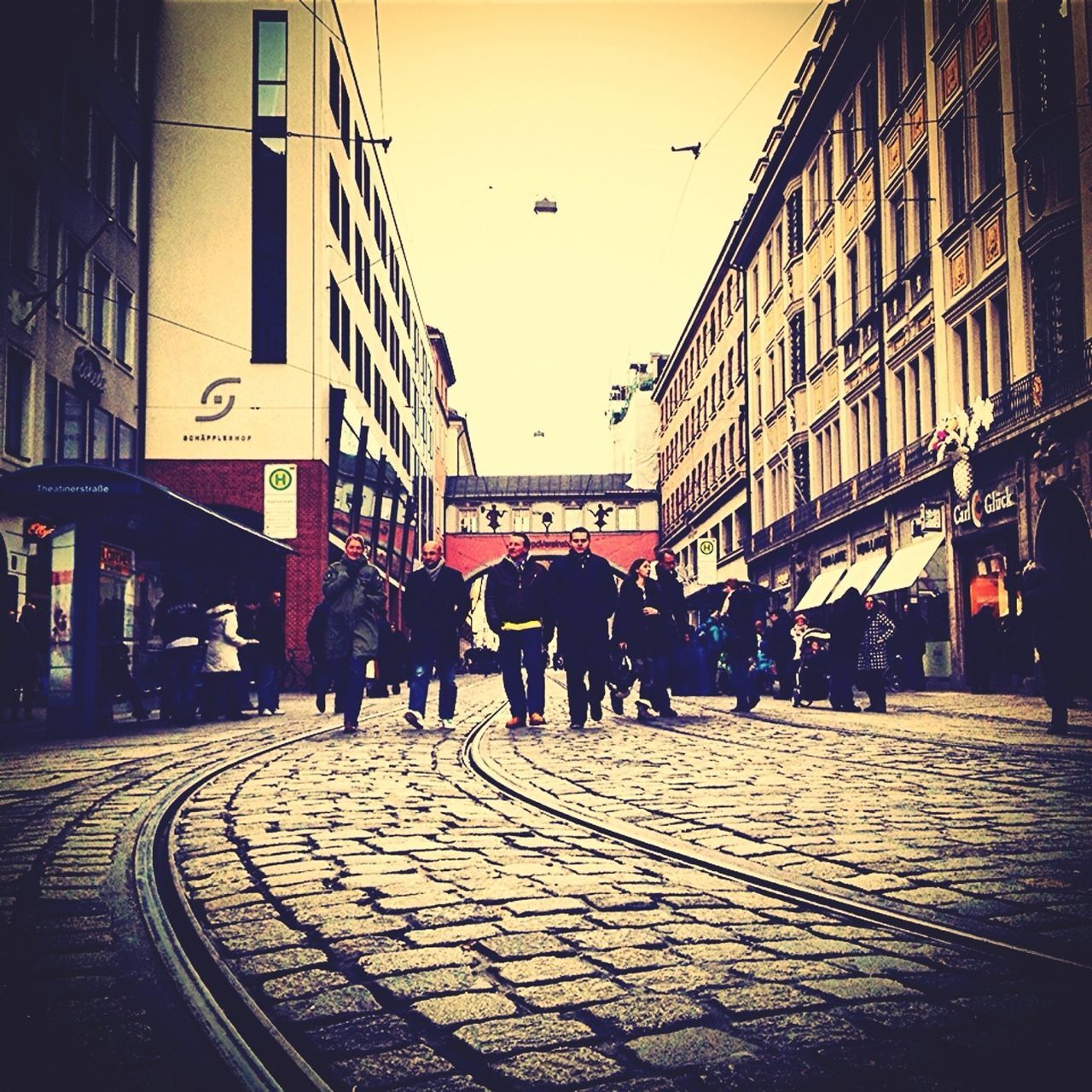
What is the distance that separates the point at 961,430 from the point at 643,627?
12.7 meters

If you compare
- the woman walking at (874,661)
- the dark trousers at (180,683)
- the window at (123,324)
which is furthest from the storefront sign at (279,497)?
the woman walking at (874,661)

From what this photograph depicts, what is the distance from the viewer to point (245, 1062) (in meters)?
2.84

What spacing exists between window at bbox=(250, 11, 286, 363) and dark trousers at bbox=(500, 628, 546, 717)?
20836 mm

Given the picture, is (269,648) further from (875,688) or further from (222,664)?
(875,688)

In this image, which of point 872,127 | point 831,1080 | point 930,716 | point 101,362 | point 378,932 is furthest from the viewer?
point 872,127

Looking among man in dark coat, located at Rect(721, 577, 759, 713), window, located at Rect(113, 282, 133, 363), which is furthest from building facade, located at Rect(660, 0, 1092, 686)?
window, located at Rect(113, 282, 133, 363)

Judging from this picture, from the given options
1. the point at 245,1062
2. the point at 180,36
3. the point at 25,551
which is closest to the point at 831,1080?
the point at 245,1062

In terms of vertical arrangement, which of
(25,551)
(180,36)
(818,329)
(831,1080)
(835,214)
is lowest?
(831,1080)

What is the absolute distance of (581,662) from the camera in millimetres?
13758

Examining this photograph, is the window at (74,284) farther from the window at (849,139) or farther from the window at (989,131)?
the window at (849,139)

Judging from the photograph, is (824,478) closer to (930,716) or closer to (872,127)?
(872,127)

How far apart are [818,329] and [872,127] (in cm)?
738

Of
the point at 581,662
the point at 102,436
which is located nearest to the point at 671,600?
the point at 581,662

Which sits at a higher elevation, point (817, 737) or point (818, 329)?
point (818, 329)
